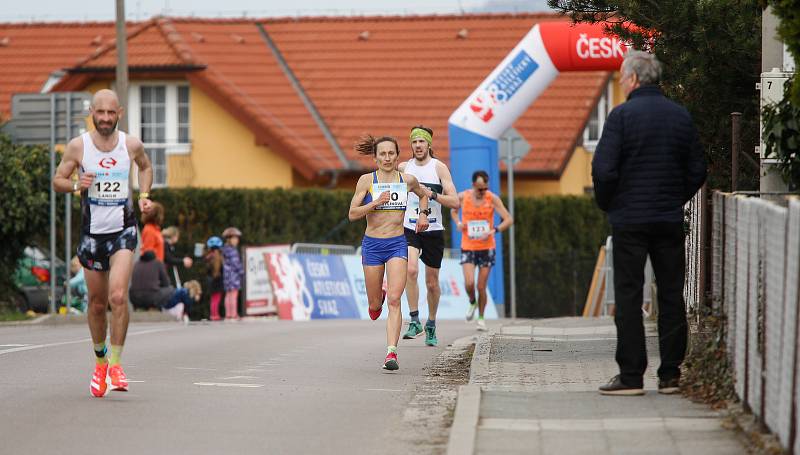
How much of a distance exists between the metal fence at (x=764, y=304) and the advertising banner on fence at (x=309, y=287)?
1828 centimetres

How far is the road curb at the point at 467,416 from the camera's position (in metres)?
7.71

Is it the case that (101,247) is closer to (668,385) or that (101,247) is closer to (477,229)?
(668,385)

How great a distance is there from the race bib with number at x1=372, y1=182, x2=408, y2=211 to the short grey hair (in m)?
3.41

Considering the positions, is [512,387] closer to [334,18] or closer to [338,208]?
[338,208]

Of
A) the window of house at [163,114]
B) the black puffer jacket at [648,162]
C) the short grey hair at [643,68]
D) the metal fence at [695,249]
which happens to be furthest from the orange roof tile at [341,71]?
the black puffer jacket at [648,162]

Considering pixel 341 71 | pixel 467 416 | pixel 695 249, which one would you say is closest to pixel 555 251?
pixel 341 71

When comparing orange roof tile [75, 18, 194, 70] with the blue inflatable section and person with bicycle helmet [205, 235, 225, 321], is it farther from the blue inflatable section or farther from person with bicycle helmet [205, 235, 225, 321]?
person with bicycle helmet [205, 235, 225, 321]

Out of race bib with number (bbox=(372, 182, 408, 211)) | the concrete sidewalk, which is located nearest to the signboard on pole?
race bib with number (bbox=(372, 182, 408, 211))

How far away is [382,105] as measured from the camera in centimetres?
4244

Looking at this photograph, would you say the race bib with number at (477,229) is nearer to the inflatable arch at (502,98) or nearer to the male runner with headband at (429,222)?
the male runner with headband at (429,222)

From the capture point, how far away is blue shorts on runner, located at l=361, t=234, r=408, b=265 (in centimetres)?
1261

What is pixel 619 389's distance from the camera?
9.58 meters

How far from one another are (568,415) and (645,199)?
Answer: 1.48 metres

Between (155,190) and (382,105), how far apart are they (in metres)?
11.2
